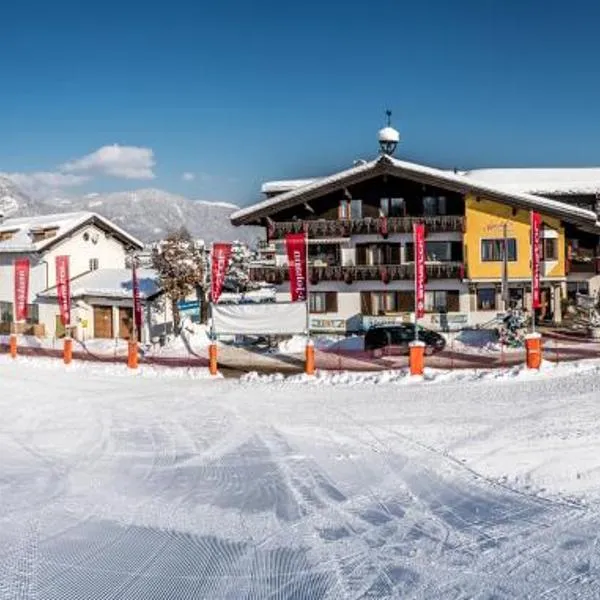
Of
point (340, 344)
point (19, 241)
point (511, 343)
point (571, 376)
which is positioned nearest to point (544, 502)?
point (571, 376)

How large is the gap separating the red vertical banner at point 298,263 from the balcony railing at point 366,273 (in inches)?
394

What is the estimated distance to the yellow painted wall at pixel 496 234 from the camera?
116 feet

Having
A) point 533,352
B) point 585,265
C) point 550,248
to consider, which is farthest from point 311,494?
point 585,265

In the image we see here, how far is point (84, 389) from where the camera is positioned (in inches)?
888

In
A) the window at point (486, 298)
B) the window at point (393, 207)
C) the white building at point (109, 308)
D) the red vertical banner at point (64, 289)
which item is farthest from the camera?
the white building at point (109, 308)

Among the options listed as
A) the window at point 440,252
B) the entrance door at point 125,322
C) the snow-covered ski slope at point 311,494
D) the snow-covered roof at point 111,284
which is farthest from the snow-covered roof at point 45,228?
the snow-covered ski slope at point 311,494

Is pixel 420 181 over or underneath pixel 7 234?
over

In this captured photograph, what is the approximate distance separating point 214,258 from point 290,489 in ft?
55.4

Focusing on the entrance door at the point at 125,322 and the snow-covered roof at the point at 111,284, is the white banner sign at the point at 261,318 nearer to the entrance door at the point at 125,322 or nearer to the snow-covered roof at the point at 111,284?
the snow-covered roof at the point at 111,284

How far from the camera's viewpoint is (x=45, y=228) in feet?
144

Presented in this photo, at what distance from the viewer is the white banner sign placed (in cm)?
2642

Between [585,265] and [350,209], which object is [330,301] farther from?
[585,265]

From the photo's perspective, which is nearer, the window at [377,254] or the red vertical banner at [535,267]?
the red vertical banner at [535,267]

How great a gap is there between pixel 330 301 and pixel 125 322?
11.0m
